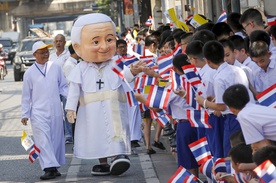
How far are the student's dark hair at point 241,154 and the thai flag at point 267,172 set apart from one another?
1.11 meters

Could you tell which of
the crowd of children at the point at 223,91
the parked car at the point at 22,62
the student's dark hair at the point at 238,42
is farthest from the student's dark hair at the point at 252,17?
the parked car at the point at 22,62

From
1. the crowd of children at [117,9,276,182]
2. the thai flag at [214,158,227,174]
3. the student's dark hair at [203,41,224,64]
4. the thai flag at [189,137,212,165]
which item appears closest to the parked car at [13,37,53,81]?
the crowd of children at [117,9,276,182]

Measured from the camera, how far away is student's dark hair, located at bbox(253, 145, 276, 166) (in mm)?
6328

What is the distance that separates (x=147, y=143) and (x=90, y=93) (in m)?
2.44

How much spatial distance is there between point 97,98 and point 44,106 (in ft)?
3.19

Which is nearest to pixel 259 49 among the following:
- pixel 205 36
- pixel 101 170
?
pixel 205 36

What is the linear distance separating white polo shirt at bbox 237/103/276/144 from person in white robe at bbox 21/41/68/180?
17.5ft

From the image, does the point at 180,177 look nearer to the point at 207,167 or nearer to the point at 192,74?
the point at 207,167

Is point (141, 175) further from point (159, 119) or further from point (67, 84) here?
point (67, 84)

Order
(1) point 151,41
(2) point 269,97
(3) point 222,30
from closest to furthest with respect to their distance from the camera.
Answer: (2) point 269,97 < (3) point 222,30 < (1) point 151,41

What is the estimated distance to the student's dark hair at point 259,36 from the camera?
9469mm

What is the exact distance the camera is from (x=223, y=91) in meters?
8.98

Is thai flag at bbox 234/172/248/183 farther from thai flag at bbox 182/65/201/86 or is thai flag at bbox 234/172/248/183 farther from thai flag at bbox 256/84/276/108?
thai flag at bbox 182/65/201/86

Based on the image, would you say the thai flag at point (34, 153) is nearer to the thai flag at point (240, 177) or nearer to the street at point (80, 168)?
the street at point (80, 168)
